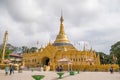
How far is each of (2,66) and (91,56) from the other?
24.4 m

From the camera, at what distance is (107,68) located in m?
50.8

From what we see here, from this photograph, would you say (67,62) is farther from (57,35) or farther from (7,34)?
(57,35)

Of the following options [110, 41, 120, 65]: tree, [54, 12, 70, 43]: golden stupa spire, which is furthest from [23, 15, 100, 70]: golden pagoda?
[110, 41, 120, 65]: tree

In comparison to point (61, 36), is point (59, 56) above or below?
below

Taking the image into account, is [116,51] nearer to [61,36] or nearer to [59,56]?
[61,36]

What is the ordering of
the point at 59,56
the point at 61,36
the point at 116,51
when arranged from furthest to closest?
the point at 61,36, the point at 116,51, the point at 59,56

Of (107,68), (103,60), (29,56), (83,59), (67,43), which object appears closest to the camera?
(107,68)

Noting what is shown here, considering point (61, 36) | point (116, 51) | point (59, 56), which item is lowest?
point (59, 56)

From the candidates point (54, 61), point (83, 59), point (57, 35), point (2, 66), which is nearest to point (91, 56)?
point (83, 59)

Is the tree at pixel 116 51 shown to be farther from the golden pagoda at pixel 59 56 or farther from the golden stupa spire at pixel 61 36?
the golden stupa spire at pixel 61 36

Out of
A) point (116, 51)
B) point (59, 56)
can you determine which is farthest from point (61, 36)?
point (116, 51)

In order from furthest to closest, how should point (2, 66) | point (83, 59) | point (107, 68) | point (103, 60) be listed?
point (103, 60) < point (83, 59) < point (2, 66) < point (107, 68)

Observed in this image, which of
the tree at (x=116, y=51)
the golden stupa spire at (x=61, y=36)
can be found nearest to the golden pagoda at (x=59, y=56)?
the golden stupa spire at (x=61, y=36)

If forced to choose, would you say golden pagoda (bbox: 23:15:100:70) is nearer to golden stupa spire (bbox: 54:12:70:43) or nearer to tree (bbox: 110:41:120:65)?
golden stupa spire (bbox: 54:12:70:43)
